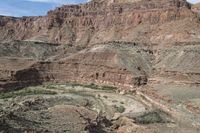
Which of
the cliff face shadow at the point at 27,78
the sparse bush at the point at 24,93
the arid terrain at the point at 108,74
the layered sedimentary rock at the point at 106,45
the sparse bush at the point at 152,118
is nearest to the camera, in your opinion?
the arid terrain at the point at 108,74

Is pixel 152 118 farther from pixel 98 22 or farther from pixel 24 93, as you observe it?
pixel 98 22

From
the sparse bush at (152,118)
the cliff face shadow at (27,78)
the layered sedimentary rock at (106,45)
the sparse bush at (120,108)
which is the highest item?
the layered sedimentary rock at (106,45)

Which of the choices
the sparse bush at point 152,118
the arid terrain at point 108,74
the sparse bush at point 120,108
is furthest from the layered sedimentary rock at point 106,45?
the sparse bush at point 152,118

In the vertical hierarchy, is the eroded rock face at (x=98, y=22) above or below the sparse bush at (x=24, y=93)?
above

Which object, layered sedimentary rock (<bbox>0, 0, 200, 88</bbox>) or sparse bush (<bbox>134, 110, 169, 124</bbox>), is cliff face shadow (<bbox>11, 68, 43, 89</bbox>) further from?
sparse bush (<bbox>134, 110, 169, 124</bbox>)

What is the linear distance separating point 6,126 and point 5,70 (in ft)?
158

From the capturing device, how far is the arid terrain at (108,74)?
42875 mm

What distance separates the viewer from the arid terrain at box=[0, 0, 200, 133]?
42.9 metres

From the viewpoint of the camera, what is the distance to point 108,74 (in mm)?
81375

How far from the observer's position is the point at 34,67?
83562mm

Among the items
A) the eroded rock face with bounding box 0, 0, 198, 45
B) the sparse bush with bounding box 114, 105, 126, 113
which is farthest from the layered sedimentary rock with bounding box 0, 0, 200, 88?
the sparse bush with bounding box 114, 105, 126, 113

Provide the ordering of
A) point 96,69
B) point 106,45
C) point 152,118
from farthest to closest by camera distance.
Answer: point 106,45 < point 96,69 < point 152,118

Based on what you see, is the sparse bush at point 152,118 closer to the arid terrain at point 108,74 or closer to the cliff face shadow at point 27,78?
the arid terrain at point 108,74

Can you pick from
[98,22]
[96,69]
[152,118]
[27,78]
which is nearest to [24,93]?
[27,78]
